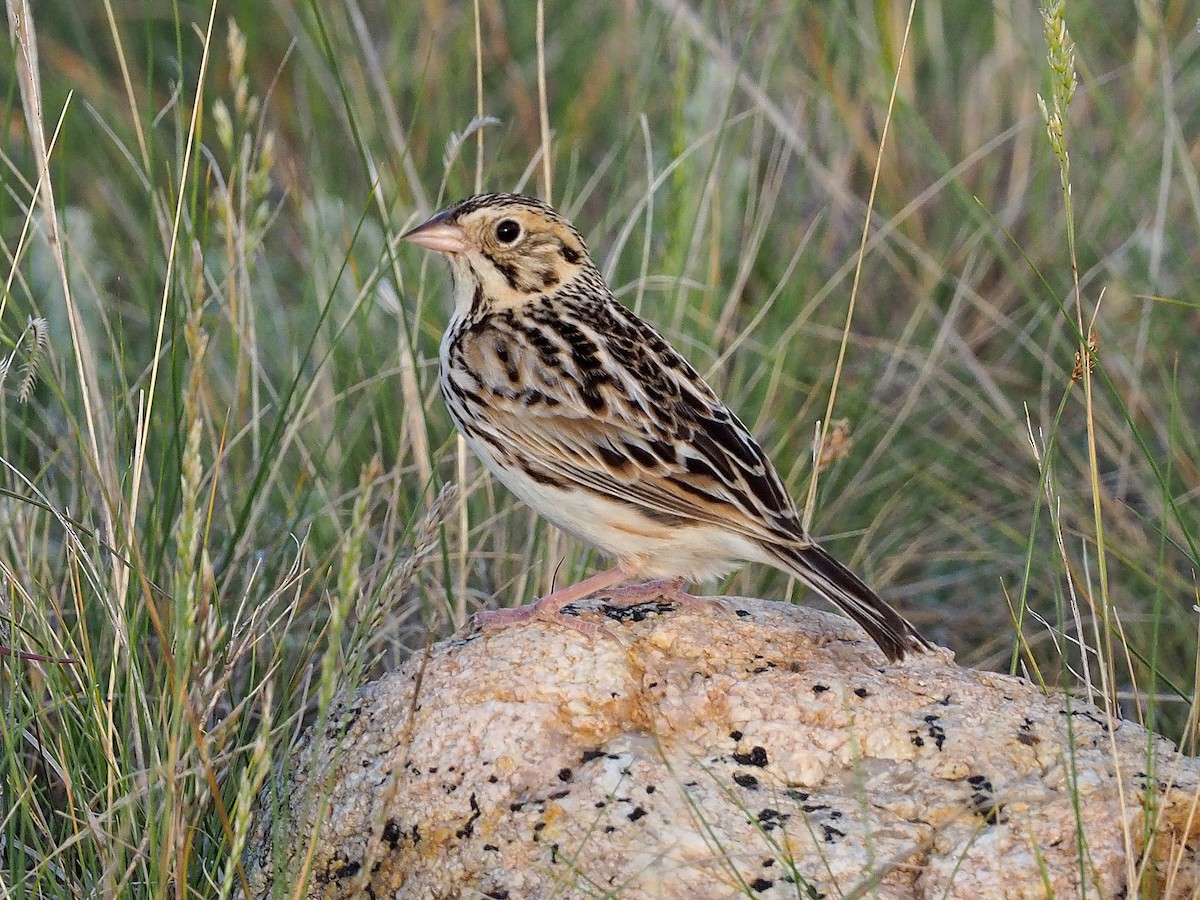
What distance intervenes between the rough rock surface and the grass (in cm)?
19

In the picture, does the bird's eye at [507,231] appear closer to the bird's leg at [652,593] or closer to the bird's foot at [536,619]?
the bird's leg at [652,593]

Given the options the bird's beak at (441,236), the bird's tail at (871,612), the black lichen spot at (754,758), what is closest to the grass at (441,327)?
the bird's beak at (441,236)

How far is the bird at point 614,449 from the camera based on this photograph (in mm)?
4164

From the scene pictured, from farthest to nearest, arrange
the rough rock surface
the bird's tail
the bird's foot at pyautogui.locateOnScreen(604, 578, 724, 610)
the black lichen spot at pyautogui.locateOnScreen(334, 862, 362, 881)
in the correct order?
the bird's foot at pyautogui.locateOnScreen(604, 578, 724, 610) → the bird's tail → the black lichen spot at pyautogui.locateOnScreen(334, 862, 362, 881) → the rough rock surface

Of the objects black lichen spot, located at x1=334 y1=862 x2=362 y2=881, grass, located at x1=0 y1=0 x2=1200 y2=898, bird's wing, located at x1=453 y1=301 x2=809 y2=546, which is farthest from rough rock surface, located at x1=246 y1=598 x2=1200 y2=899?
bird's wing, located at x1=453 y1=301 x2=809 y2=546

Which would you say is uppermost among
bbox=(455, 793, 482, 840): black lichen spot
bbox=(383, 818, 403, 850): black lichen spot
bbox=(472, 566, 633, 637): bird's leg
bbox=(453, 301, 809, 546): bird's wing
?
bbox=(453, 301, 809, 546): bird's wing

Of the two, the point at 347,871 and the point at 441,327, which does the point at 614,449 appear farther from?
the point at 441,327

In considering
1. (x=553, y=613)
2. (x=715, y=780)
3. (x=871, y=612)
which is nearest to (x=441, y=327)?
(x=553, y=613)

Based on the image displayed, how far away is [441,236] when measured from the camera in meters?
4.86

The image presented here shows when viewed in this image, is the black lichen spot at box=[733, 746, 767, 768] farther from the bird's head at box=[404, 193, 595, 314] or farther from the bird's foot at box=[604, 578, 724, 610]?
the bird's head at box=[404, 193, 595, 314]

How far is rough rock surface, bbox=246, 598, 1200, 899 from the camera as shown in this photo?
3.15 meters

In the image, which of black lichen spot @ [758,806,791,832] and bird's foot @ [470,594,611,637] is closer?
black lichen spot @ [758,806,791,832]

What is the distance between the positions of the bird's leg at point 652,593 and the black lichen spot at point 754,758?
0.65 meters

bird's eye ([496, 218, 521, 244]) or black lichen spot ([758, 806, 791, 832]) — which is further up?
bird's eye ([496, 218, 521, 244])
